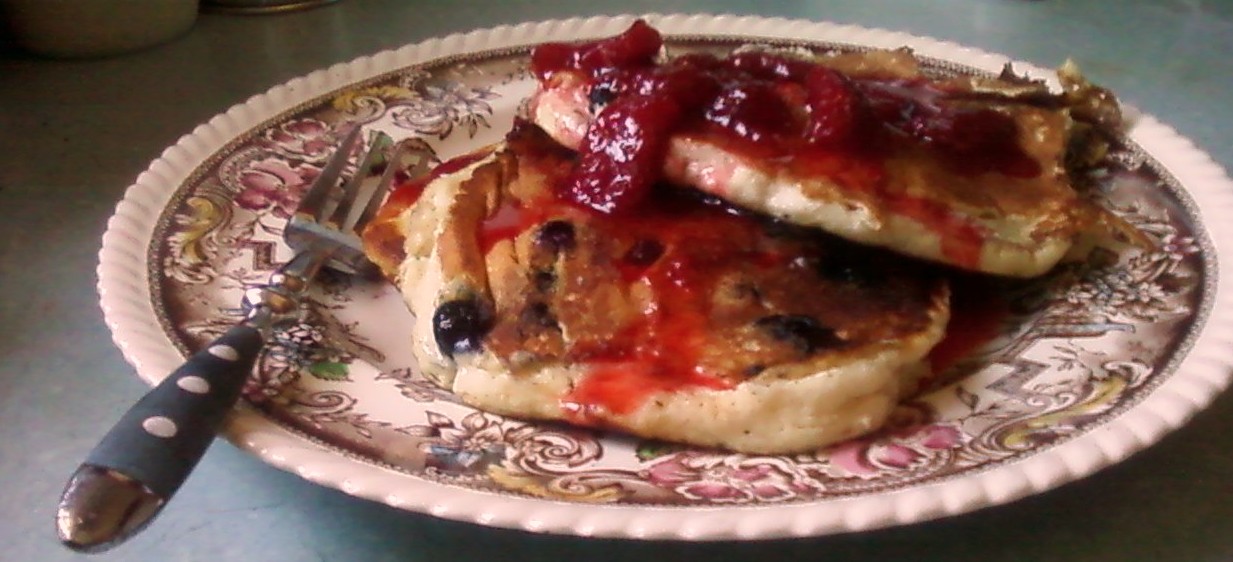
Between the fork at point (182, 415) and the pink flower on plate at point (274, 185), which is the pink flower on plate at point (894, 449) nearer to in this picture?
the fork at point (182, 415)

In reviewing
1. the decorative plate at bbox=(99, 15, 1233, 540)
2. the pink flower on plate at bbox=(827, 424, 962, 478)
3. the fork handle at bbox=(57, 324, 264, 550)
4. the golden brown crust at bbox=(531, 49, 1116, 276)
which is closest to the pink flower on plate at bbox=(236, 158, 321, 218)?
the decorative plate at bbox=(99, 15, 1233, 540)

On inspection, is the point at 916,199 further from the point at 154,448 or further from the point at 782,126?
the point at 154,448

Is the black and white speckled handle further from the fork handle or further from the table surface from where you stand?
the table surface

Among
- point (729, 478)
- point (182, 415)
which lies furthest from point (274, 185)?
point (729, 478)

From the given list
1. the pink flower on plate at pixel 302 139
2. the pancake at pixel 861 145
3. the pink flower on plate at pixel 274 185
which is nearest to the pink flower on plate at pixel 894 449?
the pancake at pixel 861 145

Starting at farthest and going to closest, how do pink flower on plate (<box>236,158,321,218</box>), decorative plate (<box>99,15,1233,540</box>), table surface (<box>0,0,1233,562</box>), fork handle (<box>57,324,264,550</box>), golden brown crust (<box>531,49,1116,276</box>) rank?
pink flower on plate (<box>236,158,321,218</box>)
golden brown crust (<box>531,49,1116,276</box>)
table surface (<box>0,0,1233,562</box>)
decorative plate (<box>99,15,1233,540</box>)
fork handle (<box>57,324,264,550</box>)

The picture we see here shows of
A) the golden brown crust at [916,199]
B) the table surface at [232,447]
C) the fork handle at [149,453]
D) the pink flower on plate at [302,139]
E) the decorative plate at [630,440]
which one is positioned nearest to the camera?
the fork handle at [149,453]

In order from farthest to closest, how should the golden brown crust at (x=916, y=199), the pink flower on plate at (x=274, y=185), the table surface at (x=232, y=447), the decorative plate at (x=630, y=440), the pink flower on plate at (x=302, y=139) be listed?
the pink flower on plate at (x=302, y=139) < the pink flower on plate at (x=274, y=185) < the golden brown crust at (x=916, y=199) < the table surface at (x=232, y=447) < the decorative plate at (x=630, y=440)
